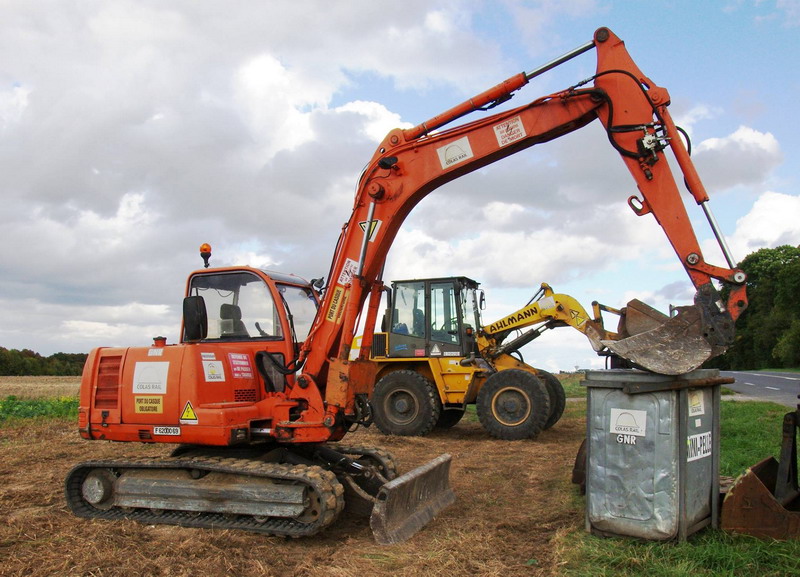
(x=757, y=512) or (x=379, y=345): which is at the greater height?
(x=379, y=345)

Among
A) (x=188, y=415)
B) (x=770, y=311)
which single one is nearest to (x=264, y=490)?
(x=188, y=415)

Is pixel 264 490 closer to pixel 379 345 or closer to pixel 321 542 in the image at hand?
pixel 321 542

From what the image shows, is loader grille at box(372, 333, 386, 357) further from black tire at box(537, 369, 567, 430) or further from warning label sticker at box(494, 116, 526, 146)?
warning label sticker at box(494, 116, 526, 146)

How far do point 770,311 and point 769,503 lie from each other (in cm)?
6404

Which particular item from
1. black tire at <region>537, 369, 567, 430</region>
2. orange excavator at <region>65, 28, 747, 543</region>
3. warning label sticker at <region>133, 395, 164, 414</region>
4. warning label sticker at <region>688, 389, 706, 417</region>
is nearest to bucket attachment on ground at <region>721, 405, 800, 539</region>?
warning label sticker at <region>688, 389, 706, 417</region>

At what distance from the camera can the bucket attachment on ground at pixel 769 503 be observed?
16.1 feet

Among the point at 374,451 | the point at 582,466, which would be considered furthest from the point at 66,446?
the point at 582,466

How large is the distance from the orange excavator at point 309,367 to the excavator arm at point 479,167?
0.01 metres

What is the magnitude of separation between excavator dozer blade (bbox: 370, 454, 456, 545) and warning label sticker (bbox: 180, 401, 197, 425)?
6.06 ft

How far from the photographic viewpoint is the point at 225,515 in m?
6.11

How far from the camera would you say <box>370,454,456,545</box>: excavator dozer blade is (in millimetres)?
5574

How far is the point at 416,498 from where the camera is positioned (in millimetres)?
6211

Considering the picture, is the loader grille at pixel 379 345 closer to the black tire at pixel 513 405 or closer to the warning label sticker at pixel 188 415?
the black tire at pixel 513 405

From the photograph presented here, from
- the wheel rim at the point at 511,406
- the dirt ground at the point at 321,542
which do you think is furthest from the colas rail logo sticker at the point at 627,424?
the wheel rim at the point at 511,406
